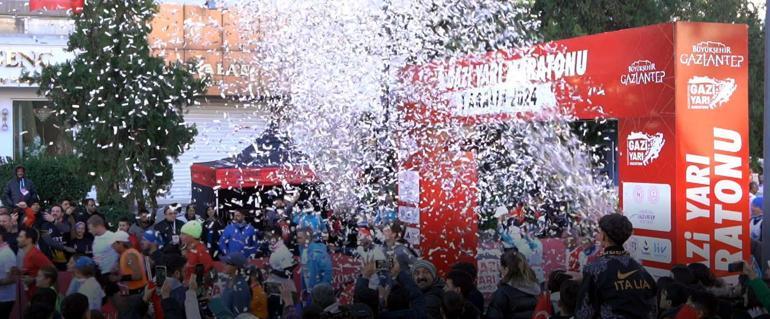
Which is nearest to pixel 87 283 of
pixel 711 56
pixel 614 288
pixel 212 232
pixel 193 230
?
pixel 193 230

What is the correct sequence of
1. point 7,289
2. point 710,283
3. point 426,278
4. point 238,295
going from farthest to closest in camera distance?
point 7,289 → point 238,295 → point 426,278 → point 710,283

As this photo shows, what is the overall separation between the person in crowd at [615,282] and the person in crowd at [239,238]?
8.62m

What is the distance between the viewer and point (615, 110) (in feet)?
31.4

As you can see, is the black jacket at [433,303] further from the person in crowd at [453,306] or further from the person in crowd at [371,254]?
the person in crowd at [371,254]

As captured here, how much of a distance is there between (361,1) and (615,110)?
5346 mm

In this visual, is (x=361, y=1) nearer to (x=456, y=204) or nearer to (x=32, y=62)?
(x=456, y=204)

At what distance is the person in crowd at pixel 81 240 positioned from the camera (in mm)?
14113

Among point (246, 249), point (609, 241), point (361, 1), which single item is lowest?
point (246, 249)

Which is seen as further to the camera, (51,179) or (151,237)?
(51,179)

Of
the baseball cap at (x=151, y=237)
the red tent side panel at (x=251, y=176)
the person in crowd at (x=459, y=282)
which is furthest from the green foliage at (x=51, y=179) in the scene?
the person in crowd at (x=459, y=282)

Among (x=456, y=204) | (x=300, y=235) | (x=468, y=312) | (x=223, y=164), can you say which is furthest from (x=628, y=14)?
(x=468, y=312)

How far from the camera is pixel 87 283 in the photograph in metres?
9.00

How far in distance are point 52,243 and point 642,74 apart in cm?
870

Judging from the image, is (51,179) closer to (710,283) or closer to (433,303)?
(433,303)
